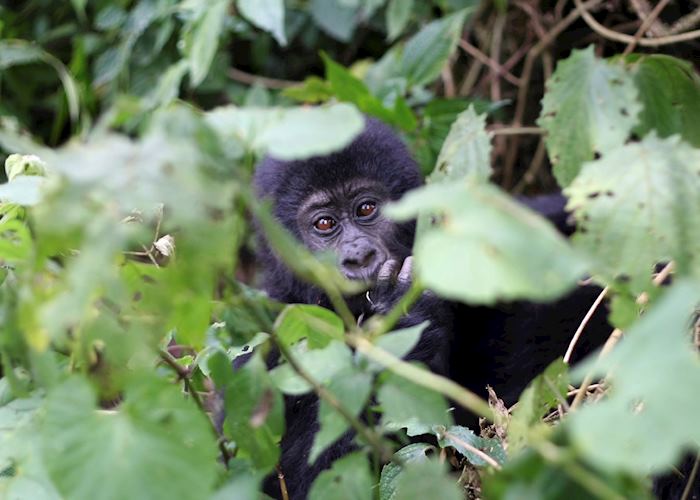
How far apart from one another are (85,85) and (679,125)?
8.44 ft

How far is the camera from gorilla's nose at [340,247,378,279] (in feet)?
7.65

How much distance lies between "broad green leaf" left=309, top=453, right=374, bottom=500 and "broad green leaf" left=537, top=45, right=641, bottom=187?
2.58 ft

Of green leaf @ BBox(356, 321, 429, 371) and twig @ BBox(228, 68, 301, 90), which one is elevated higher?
green leaf @ BBox(356, 321, 429, 371)

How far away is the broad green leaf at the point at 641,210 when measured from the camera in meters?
1.03

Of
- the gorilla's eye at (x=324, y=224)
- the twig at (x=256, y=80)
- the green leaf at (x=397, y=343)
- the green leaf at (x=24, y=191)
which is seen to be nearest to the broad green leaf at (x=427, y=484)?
the green leaf at (x=397, y=343)

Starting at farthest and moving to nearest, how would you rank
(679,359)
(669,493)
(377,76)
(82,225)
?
1. (377,76)
2. (669,493)
3. (82,225)
4. (679,359)

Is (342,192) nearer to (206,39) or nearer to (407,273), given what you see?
(407,273)

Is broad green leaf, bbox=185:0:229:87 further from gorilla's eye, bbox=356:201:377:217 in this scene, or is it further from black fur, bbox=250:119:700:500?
gorilla's eye, bbox=356:201:377:217

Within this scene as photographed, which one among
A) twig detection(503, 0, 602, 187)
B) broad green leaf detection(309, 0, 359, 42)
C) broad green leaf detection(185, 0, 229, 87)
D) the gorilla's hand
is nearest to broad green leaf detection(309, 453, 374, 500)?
the gorilla's hand

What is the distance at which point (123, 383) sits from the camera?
1.08 metres

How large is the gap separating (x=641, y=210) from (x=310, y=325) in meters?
0.42

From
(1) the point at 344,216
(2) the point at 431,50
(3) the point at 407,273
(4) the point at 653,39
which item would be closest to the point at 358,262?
(3) the point at 407,273

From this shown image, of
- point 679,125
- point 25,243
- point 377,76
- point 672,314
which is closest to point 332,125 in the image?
point 672,314

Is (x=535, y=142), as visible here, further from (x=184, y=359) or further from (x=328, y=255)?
(x=328, y=255)
